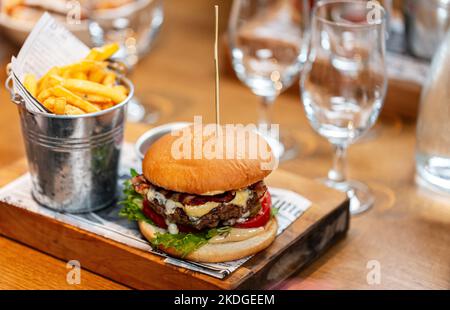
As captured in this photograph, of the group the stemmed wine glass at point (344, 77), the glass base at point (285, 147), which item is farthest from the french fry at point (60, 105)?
the glass base at point (285, 147)

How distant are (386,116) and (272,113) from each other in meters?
0.26

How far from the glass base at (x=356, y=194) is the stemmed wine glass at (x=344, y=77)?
0.05 feet

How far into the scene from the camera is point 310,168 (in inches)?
67.6

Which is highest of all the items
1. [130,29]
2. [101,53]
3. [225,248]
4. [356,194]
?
[101,53]

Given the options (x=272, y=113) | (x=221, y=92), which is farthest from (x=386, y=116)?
(x=221, y=92)

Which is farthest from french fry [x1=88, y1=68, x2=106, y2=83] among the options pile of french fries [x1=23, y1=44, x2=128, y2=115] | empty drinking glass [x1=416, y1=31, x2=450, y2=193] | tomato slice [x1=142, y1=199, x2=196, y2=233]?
empty drinking glass [x1=416, y1=31, x2=450, y2=193]

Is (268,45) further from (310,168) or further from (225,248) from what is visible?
(225,248)

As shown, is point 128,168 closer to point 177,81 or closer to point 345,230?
point 345,230

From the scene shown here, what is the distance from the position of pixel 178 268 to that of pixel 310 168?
1.80 ft

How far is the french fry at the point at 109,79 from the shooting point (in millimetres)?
1404

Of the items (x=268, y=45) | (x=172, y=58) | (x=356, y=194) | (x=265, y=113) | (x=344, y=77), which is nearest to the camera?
(x=344, y=77)

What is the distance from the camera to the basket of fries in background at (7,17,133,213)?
1312mm

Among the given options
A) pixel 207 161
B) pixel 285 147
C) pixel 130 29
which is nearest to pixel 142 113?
pixel 130 29
